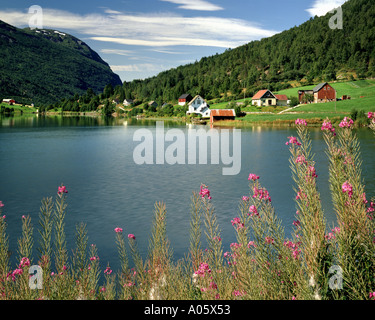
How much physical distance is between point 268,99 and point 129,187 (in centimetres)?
11398

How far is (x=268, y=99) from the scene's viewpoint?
445ft

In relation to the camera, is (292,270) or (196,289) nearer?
(292,270)

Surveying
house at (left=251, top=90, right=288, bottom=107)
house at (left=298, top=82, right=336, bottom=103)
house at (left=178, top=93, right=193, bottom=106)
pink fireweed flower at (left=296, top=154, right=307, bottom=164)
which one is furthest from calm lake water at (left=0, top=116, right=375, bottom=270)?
house at (left=178, top=93, right=193, bottom=106)

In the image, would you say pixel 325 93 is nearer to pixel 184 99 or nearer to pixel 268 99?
pixel 268 99

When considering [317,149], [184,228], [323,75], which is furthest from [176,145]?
[323,75]

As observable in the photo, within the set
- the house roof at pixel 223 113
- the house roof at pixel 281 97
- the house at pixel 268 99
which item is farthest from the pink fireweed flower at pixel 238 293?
the house roof at pixel 281 97

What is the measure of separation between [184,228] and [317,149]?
3370cm

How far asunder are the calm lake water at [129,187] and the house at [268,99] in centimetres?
8607

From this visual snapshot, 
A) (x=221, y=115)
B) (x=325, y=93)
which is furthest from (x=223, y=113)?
(x=325, y=93)

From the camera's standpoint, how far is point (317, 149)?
157 ft

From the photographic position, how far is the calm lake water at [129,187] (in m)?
19.0

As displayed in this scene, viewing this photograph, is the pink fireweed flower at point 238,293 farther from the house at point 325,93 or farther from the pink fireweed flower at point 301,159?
the house at point 325,93

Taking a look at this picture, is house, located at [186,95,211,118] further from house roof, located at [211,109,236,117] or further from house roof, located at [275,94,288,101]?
house roof, located at [211,109,236,117]
